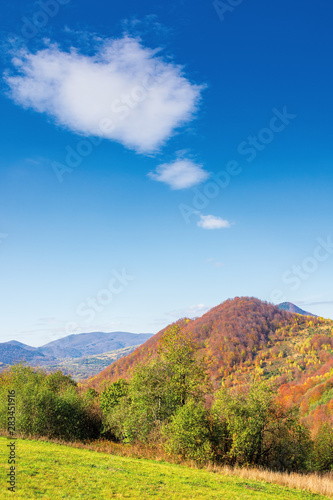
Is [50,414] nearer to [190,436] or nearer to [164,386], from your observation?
[164,386]

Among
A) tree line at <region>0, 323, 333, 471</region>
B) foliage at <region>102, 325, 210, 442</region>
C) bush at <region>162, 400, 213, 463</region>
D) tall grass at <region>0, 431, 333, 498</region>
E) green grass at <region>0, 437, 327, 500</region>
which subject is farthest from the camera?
foliage at <region>102, 325, 210, 442</region>

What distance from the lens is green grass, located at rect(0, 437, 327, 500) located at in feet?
48.7

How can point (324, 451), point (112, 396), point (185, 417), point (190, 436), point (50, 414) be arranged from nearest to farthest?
1. point (190, 436)
2. point (185, 417)
3. point (50, 414)
4. point (112, 396)
5. point (324, 451)

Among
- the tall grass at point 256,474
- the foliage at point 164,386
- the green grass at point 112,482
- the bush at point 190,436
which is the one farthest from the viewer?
the foliage at point 164,386

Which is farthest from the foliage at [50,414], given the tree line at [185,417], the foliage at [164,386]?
the foliage at [164,386]

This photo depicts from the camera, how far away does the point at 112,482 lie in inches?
682

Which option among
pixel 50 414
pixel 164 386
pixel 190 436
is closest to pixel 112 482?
pixel 190 436

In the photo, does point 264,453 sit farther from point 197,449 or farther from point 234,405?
point 197,449

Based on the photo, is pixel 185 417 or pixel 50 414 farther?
pixel 50 414

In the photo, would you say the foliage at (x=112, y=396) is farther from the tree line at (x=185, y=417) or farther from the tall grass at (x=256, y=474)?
the tall grass at (x=256, y=474)

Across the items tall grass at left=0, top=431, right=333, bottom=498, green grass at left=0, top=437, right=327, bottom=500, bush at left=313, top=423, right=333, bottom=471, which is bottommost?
bush at left=313, top=423, right=333, bottom=471

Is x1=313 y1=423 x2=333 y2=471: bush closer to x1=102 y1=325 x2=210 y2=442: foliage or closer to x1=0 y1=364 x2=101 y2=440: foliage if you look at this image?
x1=102 y1=325 x2=210 y2=442: foliage

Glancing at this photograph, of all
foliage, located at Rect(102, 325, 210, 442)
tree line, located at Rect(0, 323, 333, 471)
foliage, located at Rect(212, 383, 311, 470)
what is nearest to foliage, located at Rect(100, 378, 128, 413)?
tree line, located at Rect(0, 323, 333, 471)

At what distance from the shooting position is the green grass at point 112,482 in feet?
48.7
